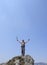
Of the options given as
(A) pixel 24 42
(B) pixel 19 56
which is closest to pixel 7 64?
(B) pixel 19 56

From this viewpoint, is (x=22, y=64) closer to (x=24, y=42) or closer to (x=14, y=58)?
(x=14, y=58)

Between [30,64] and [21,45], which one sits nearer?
[30,64]

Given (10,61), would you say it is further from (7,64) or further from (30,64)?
(30,64)

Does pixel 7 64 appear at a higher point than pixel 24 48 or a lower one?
lower

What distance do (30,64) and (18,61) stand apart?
164 centimetres

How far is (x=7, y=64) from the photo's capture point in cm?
2316

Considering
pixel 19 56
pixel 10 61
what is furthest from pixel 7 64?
pixel 19 56

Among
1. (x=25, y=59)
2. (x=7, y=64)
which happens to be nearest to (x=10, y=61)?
(x=7, y=64)

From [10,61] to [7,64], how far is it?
1.96 ft

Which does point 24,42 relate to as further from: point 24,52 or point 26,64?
point 26,64

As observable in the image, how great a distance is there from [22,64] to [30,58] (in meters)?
1.29

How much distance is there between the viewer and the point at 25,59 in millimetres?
22266

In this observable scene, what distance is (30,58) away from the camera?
22.3 metres

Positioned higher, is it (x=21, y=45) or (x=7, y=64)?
(x=21, y=45)
